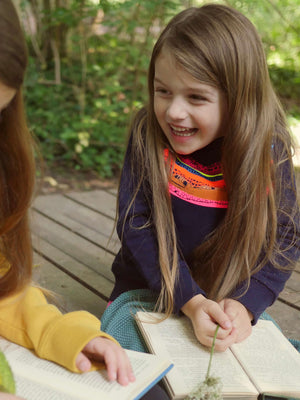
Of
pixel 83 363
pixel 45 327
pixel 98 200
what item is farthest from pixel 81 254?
pixel 83 363

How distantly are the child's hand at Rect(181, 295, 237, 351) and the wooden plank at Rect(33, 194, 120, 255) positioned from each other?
100 centimetres

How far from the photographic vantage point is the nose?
1473mm

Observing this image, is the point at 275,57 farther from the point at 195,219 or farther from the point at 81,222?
the point at 195,219

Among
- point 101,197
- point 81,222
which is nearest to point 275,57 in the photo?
point 101,197

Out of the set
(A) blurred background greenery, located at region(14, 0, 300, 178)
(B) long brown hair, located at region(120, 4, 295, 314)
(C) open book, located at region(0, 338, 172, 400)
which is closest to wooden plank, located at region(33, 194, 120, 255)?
(A) blurred background greenery, located at region(14, 0, 300, 178)

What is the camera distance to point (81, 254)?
2389 mm

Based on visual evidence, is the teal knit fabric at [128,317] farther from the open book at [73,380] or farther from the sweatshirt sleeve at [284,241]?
the open book at [73,380]

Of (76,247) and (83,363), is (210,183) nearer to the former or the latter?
(83,363)

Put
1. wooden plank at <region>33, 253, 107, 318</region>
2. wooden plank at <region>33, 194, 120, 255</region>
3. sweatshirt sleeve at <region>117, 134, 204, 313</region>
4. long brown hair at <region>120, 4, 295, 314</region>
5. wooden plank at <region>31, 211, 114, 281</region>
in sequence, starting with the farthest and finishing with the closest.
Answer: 1. wooden plank at <region>33, 194, 120, 255</region>
2. wooden plank at <region>31, 211, 114, 281</region>
3. wooden plank at <region>33, 253, 107, 318</region>
4. sweatshirt sleeve at <region>117, 134, 204, 313</region>
5. long brown hair at <region>120, 4, 295, 314</region>

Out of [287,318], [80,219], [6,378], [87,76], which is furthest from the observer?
[87,76]

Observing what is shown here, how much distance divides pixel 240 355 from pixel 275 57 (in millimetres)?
5780

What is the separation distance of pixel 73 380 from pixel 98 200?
83.7 inches

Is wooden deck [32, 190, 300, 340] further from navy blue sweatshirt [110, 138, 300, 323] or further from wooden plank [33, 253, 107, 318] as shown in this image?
navy blue sweatshirt [110, 138, 300, 323]

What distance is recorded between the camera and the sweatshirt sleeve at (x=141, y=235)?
1592mm
